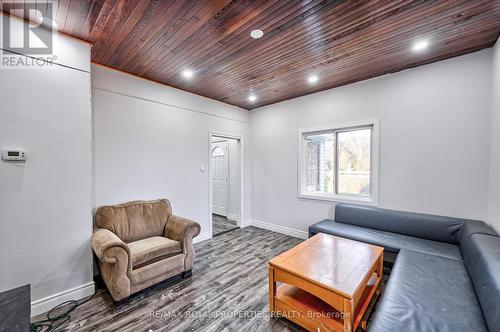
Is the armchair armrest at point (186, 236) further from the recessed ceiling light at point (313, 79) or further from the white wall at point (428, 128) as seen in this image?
the recessed ceiling light at point (313, 79)

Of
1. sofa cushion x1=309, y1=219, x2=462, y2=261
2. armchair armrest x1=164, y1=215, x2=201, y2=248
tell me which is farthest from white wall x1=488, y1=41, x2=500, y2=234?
armchair armrest x1=164, y1=215, x2=201, y2=248

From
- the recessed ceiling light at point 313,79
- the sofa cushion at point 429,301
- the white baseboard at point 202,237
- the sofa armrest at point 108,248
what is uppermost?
the recessed ceiling light at point 313,79

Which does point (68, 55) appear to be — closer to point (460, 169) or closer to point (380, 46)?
point (380, 46)

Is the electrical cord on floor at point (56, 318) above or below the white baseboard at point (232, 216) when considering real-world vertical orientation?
below

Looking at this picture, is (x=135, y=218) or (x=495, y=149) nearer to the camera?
(x=495, y=149)

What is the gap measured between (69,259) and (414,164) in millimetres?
4228

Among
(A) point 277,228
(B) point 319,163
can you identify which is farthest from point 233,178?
(B) point 319,163

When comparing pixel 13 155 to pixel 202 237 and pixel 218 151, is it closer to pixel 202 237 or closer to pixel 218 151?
pixel 202 237

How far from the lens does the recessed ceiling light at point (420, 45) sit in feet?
7.22

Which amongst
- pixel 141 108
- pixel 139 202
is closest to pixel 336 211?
Result: pixel 139 202

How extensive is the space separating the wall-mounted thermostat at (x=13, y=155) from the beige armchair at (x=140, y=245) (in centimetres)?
93

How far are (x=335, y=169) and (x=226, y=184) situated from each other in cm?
276

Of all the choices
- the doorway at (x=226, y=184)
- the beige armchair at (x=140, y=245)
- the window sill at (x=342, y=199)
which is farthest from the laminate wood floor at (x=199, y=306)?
the doorway at (x=226, y=184)

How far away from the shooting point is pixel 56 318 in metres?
1.89
